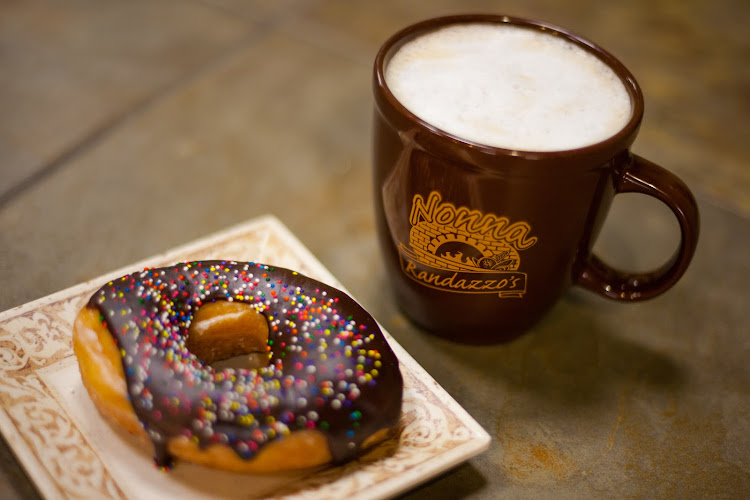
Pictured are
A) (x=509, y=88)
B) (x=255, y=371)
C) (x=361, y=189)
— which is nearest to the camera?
(x=255, y=371)

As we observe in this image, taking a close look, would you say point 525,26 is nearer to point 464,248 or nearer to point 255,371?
point 464,248

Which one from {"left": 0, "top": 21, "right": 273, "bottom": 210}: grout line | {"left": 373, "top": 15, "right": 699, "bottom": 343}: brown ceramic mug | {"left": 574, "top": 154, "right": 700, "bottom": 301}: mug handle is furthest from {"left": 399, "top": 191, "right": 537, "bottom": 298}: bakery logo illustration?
{"left": 0, "top": 21, "right": 273, "bottom": 210}: grout line

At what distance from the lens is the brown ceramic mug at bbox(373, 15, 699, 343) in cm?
65

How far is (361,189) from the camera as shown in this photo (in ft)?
3.51

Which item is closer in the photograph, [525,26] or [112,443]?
[112,443]

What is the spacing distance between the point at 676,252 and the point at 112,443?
0.60 m

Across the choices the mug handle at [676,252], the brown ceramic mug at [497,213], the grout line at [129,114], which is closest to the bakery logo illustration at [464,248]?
the brown ceramic mug at [497,213]

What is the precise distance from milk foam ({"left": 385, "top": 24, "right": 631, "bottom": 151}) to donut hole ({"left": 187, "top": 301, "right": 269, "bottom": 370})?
0.84 ft

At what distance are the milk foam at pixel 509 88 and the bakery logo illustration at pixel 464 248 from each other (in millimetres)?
76

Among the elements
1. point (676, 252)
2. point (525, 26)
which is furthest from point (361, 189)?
point (676, 252)

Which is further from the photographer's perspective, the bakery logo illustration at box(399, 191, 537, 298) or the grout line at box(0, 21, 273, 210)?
the grout line at box(0, 21, 273, 210)

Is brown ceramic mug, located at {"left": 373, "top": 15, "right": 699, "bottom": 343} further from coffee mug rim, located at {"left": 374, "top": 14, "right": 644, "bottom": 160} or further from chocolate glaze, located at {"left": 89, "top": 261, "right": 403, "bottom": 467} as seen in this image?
chocolate glaze, located at {"left": 89, "top": 261, "right": 403, "bottom": 467}

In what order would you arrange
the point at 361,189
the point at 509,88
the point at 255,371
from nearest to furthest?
the point at 255,371 → the point at 509,88 → the point at 361,189

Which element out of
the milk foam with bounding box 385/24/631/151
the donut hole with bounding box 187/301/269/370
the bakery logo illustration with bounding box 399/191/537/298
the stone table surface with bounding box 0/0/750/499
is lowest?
the stone table surface with bounding box 0/0/750/499
